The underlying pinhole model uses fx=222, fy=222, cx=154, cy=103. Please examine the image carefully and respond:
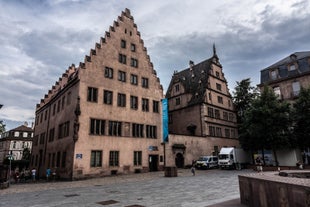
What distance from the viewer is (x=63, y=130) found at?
3088 cm

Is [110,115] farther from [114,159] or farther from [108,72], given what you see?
[108,72]

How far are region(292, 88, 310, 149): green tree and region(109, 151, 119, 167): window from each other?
26.5 metres

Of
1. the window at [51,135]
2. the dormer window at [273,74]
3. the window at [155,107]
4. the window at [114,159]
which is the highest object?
the dormer window at [273,74]

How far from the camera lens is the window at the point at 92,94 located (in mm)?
28708

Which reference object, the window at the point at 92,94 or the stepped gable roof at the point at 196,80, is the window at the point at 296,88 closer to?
the stepped gable roof at the point at 196,80

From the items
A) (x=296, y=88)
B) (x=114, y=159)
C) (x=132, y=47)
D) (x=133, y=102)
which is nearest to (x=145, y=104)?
(x=133, y=102)

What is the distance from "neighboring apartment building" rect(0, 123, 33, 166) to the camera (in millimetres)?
79938

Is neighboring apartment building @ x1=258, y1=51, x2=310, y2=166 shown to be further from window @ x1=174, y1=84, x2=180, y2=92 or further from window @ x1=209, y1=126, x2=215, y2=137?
window @ x1=174, y1=84, x2=180, y2=92

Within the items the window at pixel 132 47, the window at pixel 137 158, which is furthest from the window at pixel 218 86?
the window at pixel 137 158

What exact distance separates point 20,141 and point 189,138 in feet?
231

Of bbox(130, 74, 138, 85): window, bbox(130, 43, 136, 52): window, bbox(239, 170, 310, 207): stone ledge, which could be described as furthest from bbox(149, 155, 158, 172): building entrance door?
bbox(239, 170, 310, 207): stone ledge

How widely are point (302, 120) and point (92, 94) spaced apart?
3084 centimetres

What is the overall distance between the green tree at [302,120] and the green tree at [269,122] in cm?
122

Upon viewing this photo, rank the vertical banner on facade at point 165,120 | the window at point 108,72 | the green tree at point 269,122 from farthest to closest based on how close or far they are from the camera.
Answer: the vertical banner on facade at point 165,120, the green tree at point 269,122, the window at point 108,72
